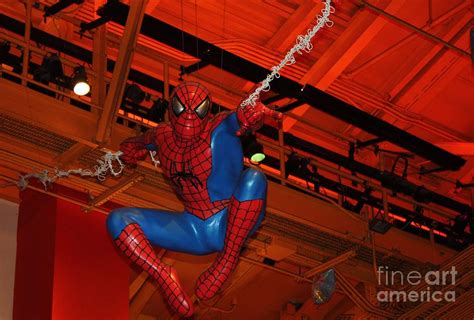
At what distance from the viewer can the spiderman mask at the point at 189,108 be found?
462 centimetres

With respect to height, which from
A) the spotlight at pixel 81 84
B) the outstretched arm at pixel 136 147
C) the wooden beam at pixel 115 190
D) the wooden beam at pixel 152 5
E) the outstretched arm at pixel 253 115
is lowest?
the outstretched arm at pixel 253 115

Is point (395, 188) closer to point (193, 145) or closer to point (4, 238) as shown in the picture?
point (4, 238)

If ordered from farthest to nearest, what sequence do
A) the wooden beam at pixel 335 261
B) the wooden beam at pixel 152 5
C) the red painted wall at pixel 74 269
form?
the wooden beam at pixel 152 5 < the wooden beam at pixel 335 261 < the red painted wall at pixel 74 269

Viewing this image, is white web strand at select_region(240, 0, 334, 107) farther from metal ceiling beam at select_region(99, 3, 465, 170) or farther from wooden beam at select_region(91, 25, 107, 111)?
wooden beam at select_region(91, 25, 107, 111)

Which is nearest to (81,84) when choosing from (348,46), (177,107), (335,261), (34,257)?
(34,257)

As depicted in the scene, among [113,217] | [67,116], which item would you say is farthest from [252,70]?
[113,217]

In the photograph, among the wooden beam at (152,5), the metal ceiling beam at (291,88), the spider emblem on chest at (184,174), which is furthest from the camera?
the wooden beam at (152,5)

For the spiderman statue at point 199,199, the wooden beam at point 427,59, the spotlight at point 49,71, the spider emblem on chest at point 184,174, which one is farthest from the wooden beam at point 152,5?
the spider emblem on chest at point 184,174

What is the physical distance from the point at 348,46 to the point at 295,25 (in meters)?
0.56

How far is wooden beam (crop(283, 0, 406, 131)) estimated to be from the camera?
9.19 metres

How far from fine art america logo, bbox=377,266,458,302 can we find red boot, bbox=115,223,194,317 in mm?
4612

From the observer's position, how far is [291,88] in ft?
24.9

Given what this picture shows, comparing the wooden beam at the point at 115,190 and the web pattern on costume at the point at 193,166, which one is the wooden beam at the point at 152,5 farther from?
the web pattern on costume at the point at 193,166

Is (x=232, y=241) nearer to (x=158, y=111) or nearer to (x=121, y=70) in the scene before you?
(x=121, y=70)
